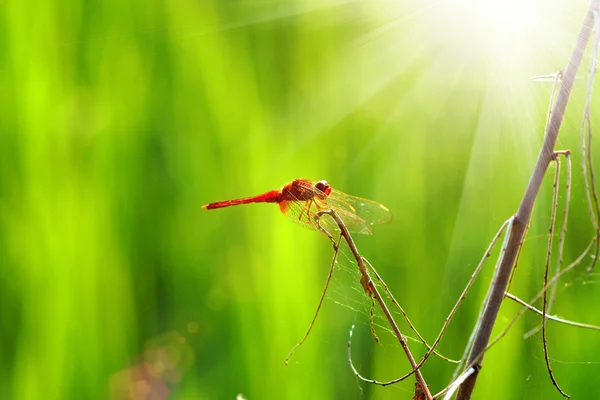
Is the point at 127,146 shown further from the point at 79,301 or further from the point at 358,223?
the point at 358,223

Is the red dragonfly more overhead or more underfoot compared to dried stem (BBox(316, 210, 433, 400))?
more overhead

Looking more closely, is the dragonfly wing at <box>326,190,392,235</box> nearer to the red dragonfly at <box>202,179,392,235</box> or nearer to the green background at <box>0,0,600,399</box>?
the red dragonfly at <box>202,179,392,235</box>

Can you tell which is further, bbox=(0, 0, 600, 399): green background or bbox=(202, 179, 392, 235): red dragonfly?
bbox=(0, 0, 600, 399): green background

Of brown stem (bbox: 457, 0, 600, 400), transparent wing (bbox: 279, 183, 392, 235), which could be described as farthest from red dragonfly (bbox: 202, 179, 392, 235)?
brown stem (bbox: 457, 0, 600, 400)

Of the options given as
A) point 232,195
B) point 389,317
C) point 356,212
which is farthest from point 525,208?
point 232,195

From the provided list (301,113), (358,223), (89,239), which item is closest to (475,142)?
(301,113)

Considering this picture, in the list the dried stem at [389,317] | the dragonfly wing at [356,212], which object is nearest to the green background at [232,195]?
the dragonfly wing at [356,212]
